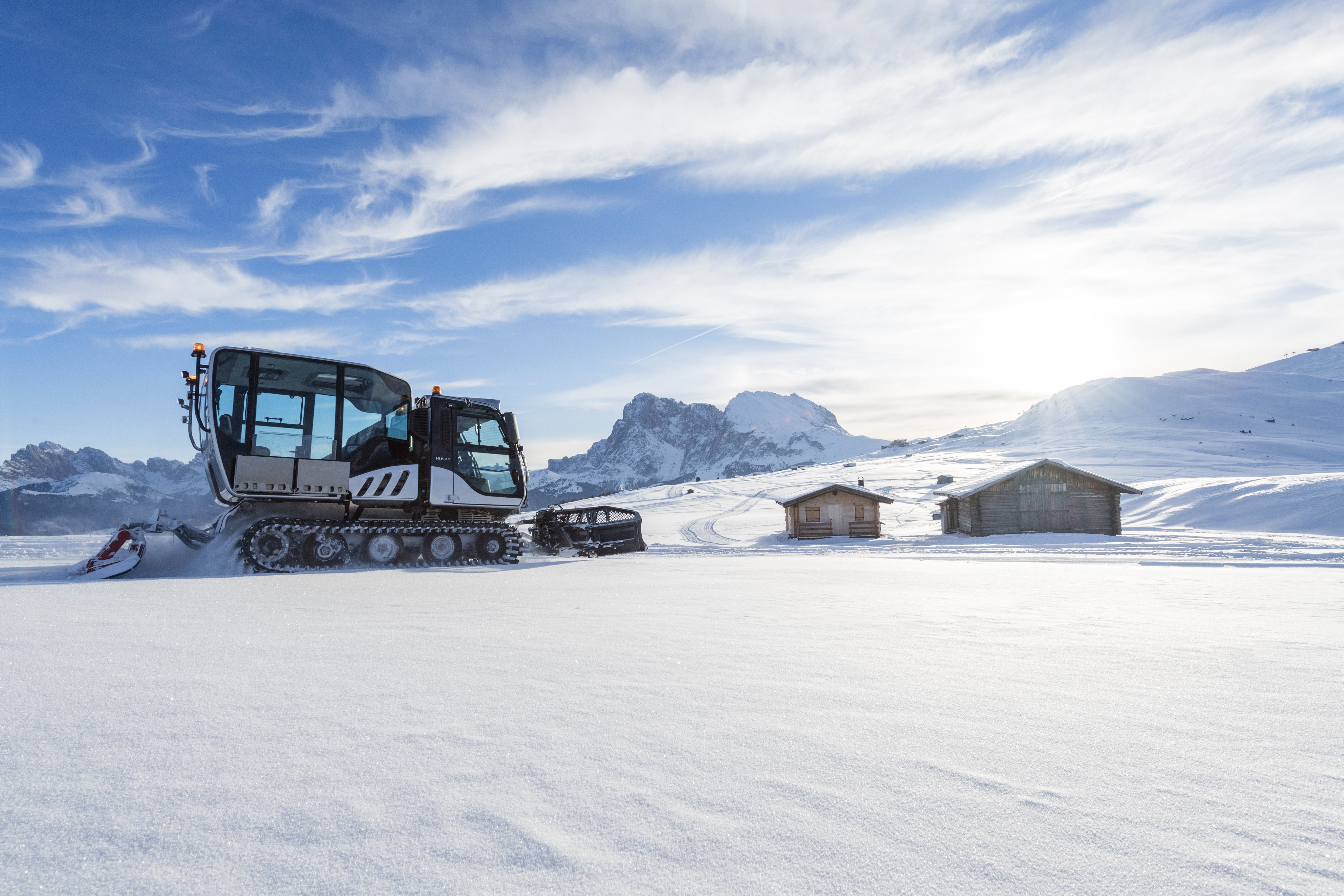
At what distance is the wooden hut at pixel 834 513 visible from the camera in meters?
34.9

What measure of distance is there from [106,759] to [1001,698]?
3414 millimetres

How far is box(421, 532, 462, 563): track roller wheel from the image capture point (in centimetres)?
1228

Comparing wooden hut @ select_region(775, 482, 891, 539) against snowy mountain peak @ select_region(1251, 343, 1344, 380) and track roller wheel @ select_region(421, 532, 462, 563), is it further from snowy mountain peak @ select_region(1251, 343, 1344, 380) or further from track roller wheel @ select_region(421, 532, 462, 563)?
snowy mountain peak @ select_region(1251, 343, 1344, 380)

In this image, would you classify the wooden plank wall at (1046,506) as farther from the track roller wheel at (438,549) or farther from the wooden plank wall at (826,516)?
the track roller wheel at (438,549)

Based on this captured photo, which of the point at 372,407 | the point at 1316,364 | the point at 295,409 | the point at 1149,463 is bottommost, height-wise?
the point at 295,409

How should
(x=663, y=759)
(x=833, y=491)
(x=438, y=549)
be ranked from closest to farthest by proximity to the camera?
(x=663, y=759) → (x=438, y=549) → (x=833, y=491)

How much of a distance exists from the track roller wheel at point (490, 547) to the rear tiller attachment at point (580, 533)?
2539mm

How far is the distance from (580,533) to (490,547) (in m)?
3.36

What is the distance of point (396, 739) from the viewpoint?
227cm

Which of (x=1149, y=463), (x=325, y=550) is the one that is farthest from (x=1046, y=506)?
(x=1149, y=463)

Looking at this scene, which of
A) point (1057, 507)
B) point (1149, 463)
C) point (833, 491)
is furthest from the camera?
point (1149, 463)

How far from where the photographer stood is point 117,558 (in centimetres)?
973

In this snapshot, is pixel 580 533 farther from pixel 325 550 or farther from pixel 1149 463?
pixel 1149 463

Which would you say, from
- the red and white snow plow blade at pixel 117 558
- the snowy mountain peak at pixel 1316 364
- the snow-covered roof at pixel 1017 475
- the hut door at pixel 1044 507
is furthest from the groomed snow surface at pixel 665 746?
the snowy mountain peak at pixel 1316 364
